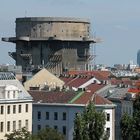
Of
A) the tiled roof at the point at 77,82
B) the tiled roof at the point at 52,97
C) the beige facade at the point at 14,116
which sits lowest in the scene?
the beige facade at the point at 14,116

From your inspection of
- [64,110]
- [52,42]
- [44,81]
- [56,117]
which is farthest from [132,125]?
[52,42]

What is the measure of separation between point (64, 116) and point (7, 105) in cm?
1303

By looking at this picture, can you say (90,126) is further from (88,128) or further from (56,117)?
(56,117)

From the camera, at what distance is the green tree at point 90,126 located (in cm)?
8494

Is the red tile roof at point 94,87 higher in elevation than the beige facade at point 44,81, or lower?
lower

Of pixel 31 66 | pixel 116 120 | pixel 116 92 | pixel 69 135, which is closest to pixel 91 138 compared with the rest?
pixel 69 135

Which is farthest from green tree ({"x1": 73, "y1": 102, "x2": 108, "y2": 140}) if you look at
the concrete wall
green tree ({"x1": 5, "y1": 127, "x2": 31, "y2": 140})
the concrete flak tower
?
the concrete wall

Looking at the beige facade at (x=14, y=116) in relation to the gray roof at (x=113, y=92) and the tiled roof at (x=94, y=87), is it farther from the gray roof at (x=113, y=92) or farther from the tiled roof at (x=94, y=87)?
the tiled roof at (x=94, y=87)

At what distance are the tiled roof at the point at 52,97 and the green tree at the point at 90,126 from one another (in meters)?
19.9

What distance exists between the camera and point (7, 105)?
9388cm

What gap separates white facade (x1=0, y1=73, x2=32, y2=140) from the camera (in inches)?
3661

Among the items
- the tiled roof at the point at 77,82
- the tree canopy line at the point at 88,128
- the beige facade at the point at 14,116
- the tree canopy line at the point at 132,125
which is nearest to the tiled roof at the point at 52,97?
the beige facade at the point at 14,116

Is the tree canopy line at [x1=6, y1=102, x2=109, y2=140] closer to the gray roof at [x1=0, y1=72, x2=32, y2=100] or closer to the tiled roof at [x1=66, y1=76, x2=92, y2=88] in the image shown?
the gray roof at [x1=0, y1=72, x2=32, y2=100]

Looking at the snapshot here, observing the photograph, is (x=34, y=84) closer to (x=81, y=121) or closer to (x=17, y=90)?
(x=17, y=90)
